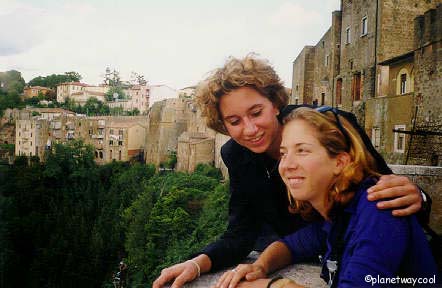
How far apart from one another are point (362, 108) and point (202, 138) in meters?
1.01

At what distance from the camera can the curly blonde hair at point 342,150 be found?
1278 mm

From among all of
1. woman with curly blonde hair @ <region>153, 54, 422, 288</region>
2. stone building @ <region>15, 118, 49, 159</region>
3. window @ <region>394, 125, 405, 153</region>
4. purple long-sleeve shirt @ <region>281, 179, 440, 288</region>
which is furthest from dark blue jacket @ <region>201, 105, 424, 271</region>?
stone building @ <region>15, 118, 49, 159</region>

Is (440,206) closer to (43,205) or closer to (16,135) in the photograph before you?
(16,135)

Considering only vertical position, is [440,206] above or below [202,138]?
below

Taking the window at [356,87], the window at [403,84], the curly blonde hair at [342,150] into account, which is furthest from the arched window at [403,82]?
the curly blonde hair at [342,150]

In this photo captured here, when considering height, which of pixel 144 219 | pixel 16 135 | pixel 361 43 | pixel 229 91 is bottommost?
pixel 144 219

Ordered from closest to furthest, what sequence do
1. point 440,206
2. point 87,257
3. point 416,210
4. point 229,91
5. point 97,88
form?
point 416,210, point 229,91, point 440,206, point 97,88, point 87,257

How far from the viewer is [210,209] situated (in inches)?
145

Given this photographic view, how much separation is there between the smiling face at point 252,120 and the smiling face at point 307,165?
0.27 metres

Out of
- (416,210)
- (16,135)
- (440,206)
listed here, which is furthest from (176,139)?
(416,210)

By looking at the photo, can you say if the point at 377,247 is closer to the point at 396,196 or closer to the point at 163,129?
the point at 396,196

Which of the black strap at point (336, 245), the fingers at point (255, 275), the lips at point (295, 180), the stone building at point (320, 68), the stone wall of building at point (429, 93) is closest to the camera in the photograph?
the black strap at point (336, 245)

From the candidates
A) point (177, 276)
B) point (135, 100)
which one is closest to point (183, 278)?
point (177, 276)

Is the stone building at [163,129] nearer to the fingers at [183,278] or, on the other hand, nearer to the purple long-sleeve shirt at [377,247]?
the fingers at [183,278]
